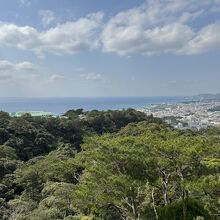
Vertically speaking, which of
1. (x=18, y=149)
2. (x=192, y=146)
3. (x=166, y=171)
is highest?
(x=192, y=146)

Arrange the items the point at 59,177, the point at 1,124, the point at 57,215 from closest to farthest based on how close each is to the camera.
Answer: the point at 57,215
the point at 59,177
the point at 1,124

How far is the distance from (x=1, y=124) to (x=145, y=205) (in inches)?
1340

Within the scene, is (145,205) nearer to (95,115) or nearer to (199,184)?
(199,184)

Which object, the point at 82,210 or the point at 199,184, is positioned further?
the point at 82,210

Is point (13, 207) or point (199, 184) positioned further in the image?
point (13, 207)

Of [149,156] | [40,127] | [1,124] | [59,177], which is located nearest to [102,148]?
[149,156]

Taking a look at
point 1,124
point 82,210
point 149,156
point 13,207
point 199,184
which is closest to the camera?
point 199,184

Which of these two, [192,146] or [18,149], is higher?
[192,146]

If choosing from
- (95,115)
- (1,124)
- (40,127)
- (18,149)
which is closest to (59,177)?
(18,149)

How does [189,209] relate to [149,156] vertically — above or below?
below

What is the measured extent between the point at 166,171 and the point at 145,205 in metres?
2.35

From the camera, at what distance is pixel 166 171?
14.3m

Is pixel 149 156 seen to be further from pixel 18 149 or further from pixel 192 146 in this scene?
pixel 18 149

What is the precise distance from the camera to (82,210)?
18.9 meters
